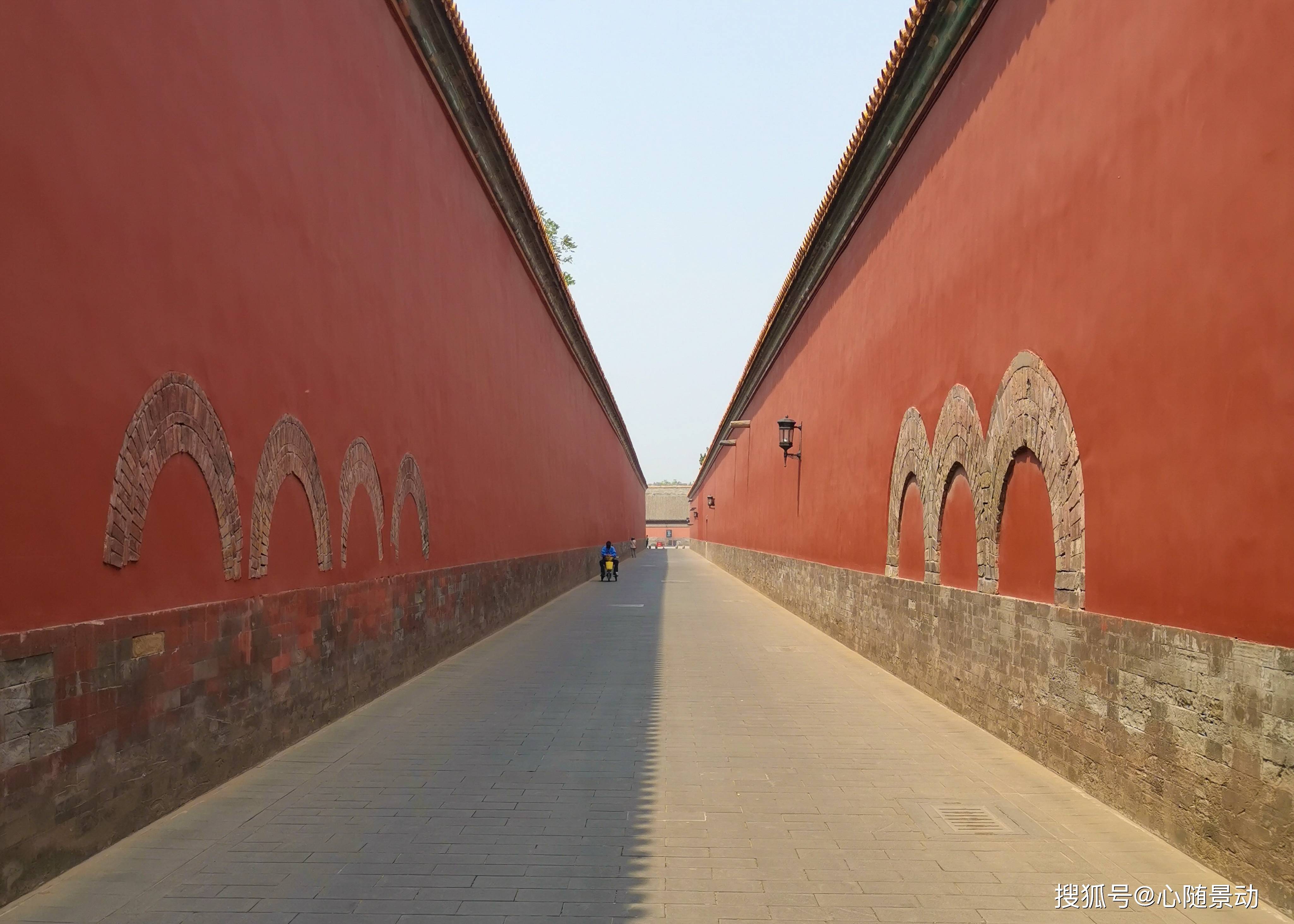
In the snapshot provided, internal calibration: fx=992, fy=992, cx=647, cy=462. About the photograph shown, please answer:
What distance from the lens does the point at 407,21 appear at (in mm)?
9789

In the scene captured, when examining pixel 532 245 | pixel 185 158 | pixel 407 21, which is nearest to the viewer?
pixel 185 158

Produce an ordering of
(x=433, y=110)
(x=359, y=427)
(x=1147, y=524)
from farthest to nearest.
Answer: (x=433, y=110)
(x=359, y=427)
(x=1147, y=524)

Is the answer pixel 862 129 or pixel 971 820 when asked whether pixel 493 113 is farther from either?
pixel 971 820

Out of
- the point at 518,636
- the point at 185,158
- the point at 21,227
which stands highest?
the point at 185,158

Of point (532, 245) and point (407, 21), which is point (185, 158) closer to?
point (407, 21)

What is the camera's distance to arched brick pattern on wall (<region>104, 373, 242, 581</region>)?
4.49m

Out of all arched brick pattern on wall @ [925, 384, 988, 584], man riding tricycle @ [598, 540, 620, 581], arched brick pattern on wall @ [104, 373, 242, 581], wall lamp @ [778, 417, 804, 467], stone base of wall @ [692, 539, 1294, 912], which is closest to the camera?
stone base of wall @ [692, 539, 1294, 912]

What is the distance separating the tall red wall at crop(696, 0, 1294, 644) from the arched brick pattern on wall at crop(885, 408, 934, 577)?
32 cm

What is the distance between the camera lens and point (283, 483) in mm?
6570

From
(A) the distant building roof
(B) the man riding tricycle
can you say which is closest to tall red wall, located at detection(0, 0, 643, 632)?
(B) the man riding tricycle

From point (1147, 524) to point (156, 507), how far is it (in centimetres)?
482

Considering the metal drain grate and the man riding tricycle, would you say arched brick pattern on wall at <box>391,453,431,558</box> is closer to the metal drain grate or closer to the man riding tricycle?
the metal drain grate

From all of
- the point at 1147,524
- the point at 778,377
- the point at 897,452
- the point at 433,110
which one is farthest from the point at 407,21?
the point at 778,377

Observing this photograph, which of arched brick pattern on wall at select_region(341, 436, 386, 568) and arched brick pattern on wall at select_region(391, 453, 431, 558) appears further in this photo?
arched brick pattern on wall at select_region(391, 453, 431, 558)
